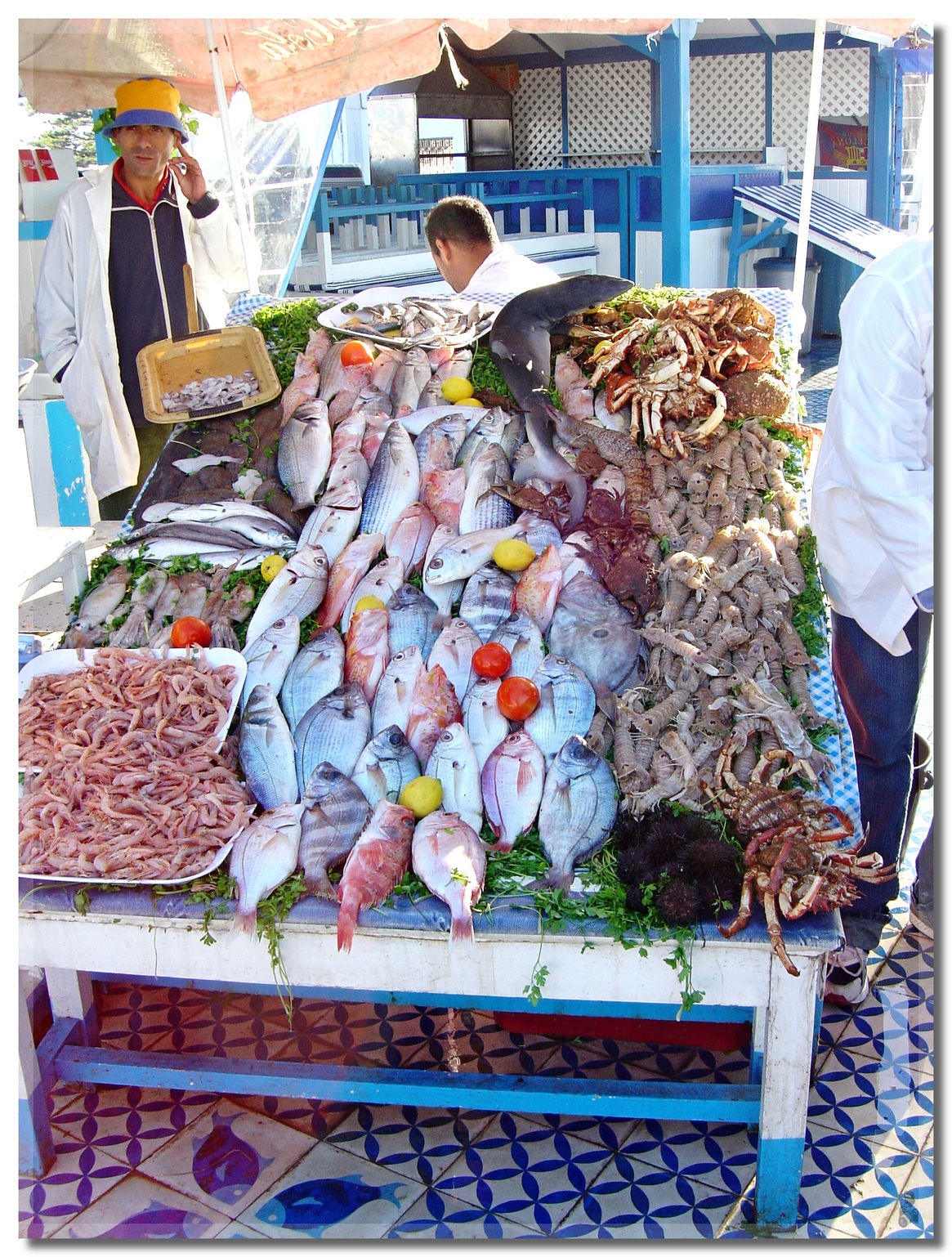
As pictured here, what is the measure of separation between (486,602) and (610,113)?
14.7m

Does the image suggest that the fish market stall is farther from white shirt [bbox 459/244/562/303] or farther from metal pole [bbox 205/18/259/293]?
metal pole [bbox 205/18/259/293]

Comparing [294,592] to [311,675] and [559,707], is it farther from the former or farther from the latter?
[559,707]

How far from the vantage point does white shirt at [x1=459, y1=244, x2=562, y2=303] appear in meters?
4.80

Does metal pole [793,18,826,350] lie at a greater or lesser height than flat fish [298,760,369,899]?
greater

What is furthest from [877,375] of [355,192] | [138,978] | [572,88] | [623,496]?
[572,88]

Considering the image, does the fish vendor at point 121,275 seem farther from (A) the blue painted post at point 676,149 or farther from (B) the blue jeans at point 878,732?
(A) the blue painted post at point 676,149

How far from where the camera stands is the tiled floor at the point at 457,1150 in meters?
2.45

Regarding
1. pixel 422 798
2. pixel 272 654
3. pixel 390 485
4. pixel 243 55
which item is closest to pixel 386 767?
pixel 422 798

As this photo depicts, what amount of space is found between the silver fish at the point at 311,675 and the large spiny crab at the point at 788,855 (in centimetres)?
109

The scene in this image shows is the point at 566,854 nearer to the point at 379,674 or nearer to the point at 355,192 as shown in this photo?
the point at 379,674

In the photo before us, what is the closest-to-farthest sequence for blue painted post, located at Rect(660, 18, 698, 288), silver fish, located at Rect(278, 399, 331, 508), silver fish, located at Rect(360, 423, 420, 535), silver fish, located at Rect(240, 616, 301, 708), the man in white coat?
the man in white coat, silver fish, located at Rect(240, 616, 301, 708), silver fish, located at Rect(360, 423, 420, 535), silver fish, located at Rect(278, 399, 331, 508), blue painted post, located at Rect(660, 18, 698, 288)

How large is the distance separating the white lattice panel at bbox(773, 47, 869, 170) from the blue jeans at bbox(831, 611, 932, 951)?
14.1 meters

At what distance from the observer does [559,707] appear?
2730 millimetres

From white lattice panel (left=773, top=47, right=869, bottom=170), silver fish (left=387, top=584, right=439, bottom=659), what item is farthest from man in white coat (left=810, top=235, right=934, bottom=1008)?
white lattice panel (left=773, top=47, right=869, bottom=170)
